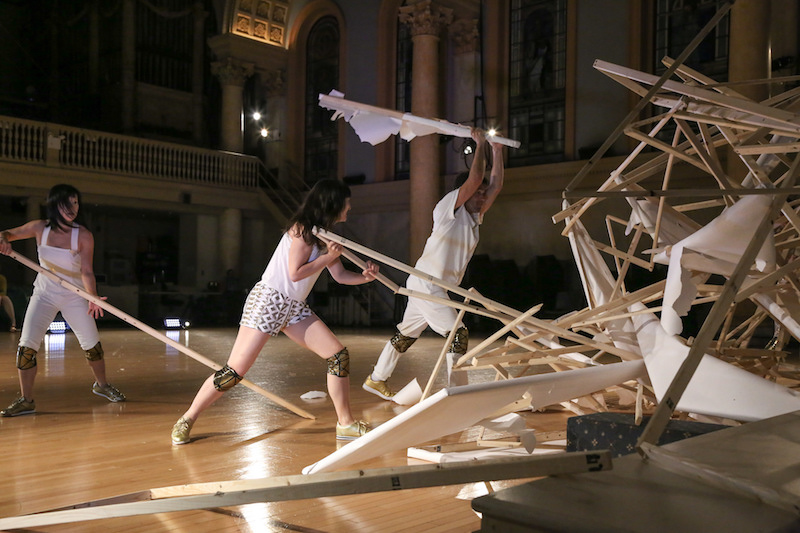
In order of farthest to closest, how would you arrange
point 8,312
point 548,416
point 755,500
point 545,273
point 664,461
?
point 545,273 < point 8,312 < point 548,416 < point 664,461 < point 755,500

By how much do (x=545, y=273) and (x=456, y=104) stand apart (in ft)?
14.4

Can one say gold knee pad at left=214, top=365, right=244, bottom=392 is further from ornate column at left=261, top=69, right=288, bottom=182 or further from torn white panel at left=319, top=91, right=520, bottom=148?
ornate column at left=261, top=69, right=288, bottom=182

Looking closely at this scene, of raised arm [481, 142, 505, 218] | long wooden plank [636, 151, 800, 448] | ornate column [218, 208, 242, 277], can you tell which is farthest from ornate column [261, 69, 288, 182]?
long wooden plank [636, 151, 800, 448]

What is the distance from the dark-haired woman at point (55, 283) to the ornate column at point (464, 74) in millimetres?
11119

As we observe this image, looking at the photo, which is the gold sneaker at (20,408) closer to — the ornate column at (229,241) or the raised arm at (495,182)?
the raised arm at (495,182)

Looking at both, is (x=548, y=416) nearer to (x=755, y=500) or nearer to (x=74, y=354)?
(x=755, y=500)

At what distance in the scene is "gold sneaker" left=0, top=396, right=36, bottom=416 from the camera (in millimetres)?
4777

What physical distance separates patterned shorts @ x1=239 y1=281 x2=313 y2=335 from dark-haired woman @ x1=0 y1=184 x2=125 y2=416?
1.45 meters

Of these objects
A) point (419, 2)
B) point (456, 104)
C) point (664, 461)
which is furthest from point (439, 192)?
point (664, 461)

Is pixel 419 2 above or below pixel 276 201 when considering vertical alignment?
above

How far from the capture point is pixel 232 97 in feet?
61.2

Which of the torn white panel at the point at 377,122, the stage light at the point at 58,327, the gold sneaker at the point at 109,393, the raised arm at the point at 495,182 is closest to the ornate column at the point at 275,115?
the stage light at the point at 58,327

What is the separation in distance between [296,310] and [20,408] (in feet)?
7.03

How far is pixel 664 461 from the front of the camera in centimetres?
160
